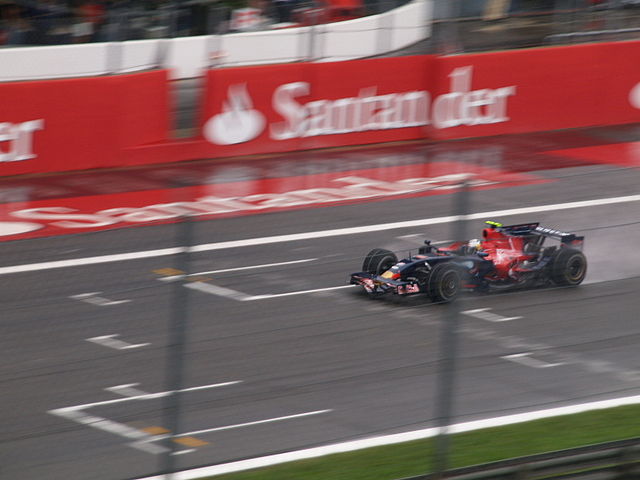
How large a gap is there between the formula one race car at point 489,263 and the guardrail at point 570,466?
1753mm

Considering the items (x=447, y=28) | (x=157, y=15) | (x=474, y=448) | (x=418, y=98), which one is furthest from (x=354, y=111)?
(x=474, y=448)

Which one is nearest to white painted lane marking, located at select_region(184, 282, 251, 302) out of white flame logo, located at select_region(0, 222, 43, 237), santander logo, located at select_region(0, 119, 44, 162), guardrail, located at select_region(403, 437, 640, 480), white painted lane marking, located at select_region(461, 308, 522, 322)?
guardrail, located at select_region(403, 437, 640, 480)

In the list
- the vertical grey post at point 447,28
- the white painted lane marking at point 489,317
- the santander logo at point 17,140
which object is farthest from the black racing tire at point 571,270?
the vertical grey post at point 447,28

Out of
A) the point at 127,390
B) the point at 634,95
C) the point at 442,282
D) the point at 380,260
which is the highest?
the point at 634,95

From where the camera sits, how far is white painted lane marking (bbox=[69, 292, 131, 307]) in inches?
231

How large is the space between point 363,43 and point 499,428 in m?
13.1

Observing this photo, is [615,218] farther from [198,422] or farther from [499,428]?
→ [198,422]

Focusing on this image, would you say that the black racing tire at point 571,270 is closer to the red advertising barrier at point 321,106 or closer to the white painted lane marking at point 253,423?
the white painted lane marking at point 253,423

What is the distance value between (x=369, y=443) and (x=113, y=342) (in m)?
2.32

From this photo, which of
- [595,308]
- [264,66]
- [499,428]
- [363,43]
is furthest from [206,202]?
[595,308]

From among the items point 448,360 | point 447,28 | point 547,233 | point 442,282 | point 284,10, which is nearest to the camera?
point 448,360

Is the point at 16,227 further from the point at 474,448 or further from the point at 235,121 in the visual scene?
the point at 474,448

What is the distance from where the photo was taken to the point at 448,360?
6516 mm

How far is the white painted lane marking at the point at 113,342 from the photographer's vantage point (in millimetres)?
5949
